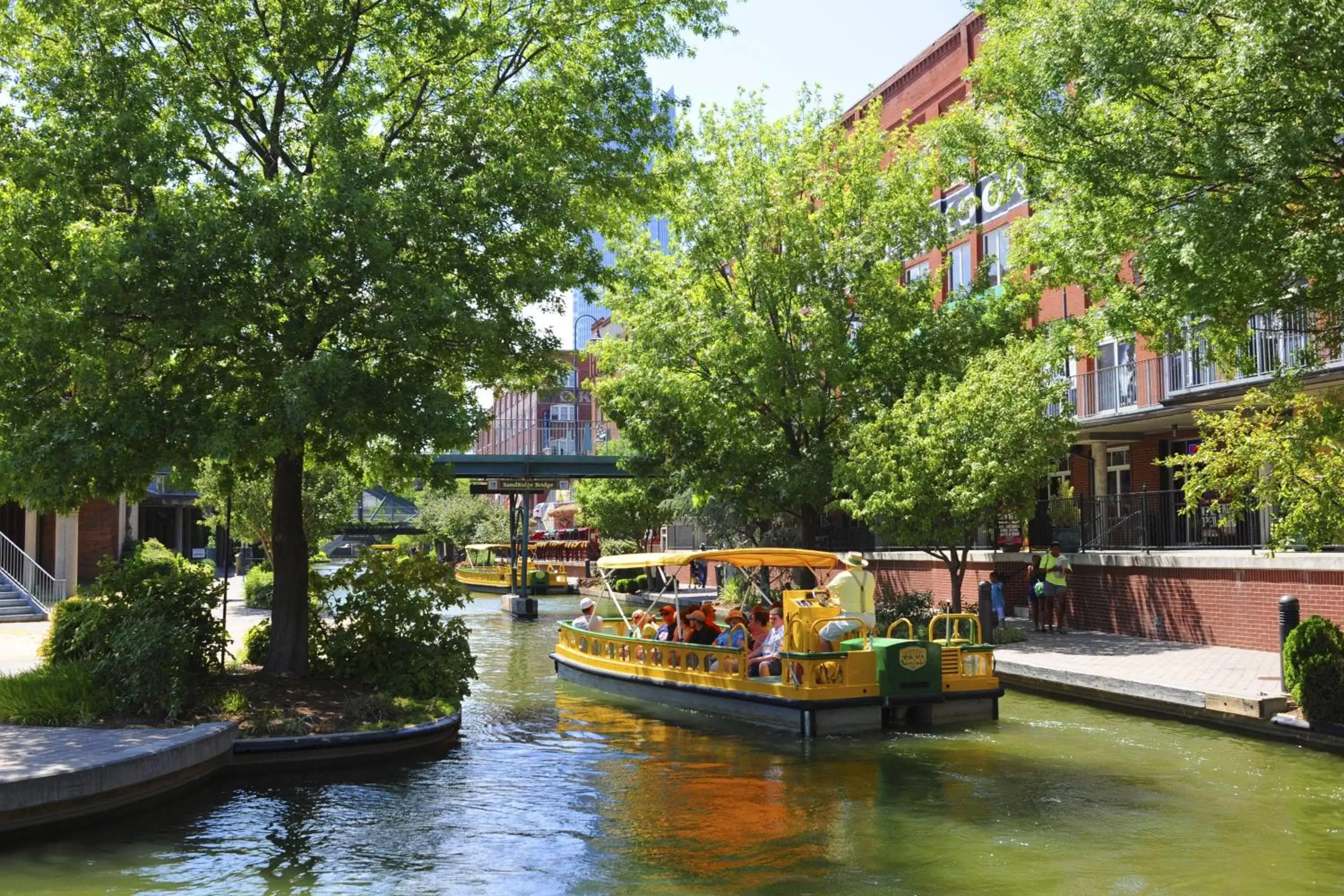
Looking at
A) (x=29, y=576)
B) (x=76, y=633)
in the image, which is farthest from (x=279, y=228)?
(x=29, y=576)

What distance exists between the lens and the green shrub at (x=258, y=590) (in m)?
37.3

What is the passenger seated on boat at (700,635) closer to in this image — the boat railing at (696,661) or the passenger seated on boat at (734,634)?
the boat railing at (696,661)

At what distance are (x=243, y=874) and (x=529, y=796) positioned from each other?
3605mm

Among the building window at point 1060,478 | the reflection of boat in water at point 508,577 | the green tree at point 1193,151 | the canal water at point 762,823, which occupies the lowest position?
the canal water at point 762,823

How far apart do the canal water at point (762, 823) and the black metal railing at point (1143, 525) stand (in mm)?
8015

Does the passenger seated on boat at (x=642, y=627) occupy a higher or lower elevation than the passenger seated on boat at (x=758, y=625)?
lower

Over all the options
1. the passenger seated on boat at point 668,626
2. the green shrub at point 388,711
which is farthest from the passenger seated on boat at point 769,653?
the green shrub at point 388,711

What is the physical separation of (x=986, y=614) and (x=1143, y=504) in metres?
4.29

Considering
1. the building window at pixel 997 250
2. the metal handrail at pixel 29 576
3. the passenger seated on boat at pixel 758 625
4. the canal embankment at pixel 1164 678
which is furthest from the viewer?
the building window at pixel 997 250

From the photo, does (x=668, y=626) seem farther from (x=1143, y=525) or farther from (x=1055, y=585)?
(x=1143, y=525)

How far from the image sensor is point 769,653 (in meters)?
17.8

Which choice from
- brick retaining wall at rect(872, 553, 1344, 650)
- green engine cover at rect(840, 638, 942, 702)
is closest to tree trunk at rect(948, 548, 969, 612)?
brick retaining wall at rect(872, 553, 1344, 650)

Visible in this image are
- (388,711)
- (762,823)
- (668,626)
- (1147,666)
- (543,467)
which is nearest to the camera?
(762,823)

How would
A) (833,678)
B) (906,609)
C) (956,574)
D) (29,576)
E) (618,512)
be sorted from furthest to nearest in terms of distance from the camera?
(618,512), (29,576), (906,609), (956,574), (833,678)
